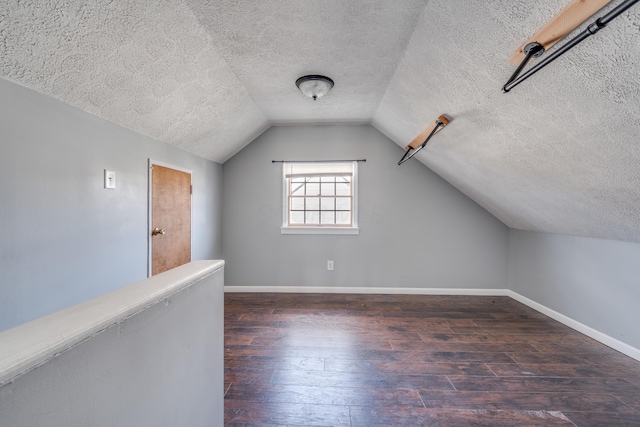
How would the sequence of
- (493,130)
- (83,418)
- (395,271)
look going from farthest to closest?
1. (395,271)
2. (493,130)
3. (83,418)

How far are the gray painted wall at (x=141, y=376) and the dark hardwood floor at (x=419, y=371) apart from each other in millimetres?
602

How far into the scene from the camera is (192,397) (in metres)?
1.07

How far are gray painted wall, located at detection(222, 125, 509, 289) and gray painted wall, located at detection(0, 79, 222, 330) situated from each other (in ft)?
5.05

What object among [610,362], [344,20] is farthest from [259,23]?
[610,362]

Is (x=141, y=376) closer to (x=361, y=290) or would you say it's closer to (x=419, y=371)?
(x=419, y=371)

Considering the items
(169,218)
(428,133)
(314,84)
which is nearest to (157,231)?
(169,218)

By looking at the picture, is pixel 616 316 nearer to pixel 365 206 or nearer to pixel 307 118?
pixel 365 206

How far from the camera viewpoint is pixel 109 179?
75.7 inches

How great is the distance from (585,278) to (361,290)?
2225 mm

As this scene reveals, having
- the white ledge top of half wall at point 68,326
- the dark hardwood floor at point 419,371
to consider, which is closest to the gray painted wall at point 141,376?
the white ledge top of half wall at point 68,326

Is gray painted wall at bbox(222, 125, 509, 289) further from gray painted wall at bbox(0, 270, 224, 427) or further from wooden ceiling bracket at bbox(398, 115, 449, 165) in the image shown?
gray painted wall at bbox(0, 270, 224, 427)

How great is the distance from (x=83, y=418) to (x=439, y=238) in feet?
12.1

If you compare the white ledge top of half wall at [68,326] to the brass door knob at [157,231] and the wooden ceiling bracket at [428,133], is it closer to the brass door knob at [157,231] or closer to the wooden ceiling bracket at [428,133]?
the brass door knob at [157,231]

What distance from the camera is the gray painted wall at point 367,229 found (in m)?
3.64
